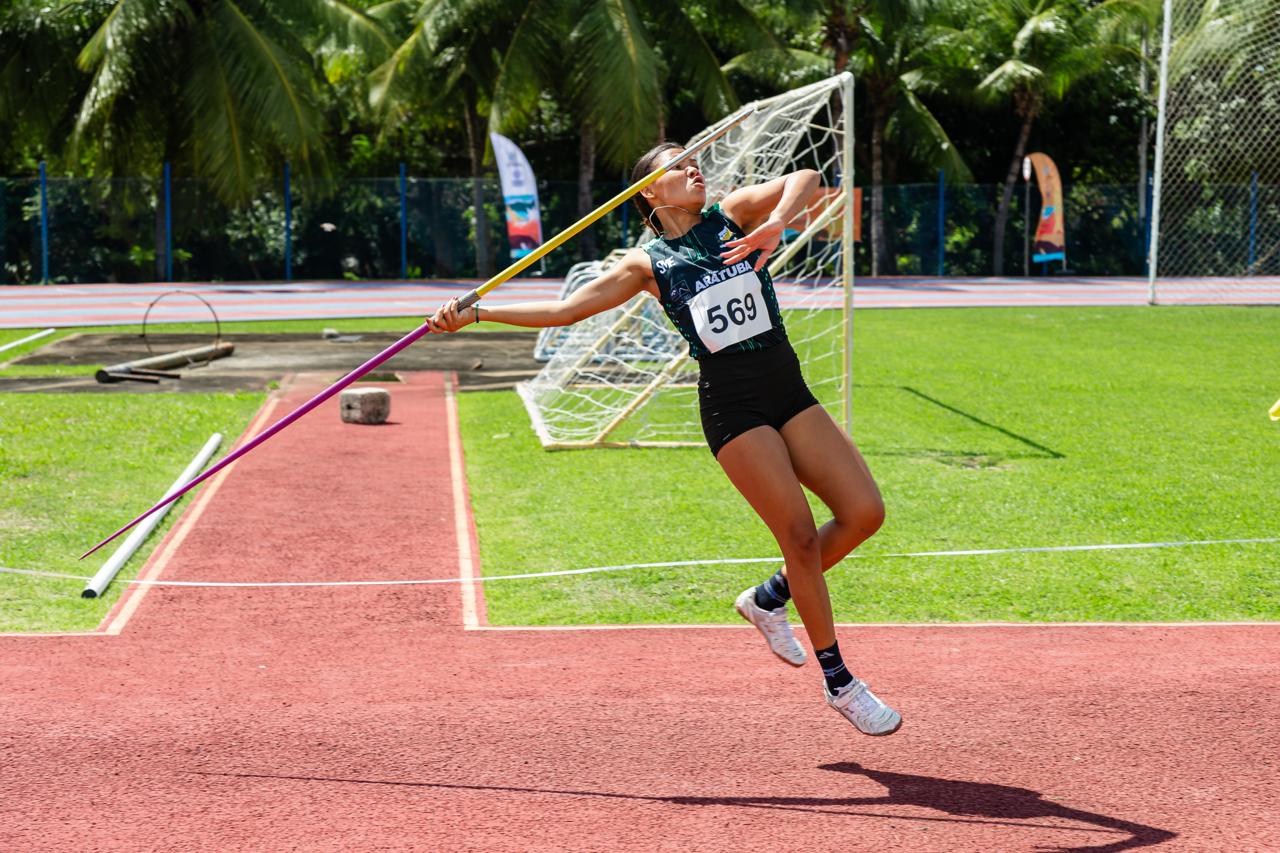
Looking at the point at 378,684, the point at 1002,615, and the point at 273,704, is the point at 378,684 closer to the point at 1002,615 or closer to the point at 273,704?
the point at 273,704

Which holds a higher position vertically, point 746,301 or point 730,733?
point 746,301

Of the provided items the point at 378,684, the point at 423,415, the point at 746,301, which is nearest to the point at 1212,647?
the point at 746,301

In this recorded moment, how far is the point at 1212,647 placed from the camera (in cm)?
638

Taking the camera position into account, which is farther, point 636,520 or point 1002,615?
point 636,520

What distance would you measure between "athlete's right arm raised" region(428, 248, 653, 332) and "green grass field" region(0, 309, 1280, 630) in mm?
2145

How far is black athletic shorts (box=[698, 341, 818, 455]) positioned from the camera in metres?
5.20

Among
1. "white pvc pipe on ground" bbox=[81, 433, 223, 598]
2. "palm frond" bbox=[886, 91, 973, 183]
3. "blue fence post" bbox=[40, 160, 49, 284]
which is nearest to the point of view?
"white pvc pipe on ground" bbox=[81, 433, 223, 598]

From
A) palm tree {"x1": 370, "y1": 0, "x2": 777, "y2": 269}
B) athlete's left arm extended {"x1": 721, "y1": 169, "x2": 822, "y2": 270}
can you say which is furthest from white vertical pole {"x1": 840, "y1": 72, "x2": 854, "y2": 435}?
palm tree {"x1": 370, "y1": 0, "x2": 777, "y2": 269}

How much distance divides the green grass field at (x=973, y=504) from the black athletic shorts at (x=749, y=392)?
200 centimetres

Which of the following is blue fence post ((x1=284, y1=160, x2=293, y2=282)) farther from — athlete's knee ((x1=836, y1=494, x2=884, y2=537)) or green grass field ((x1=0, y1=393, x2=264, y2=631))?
athlete's knee ((x1=836, y1=494, x2=884, y2=537))

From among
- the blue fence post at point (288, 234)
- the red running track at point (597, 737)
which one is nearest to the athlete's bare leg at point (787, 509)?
the red running track at point (597, 737)

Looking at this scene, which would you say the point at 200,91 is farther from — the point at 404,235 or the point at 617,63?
the point at 617,63

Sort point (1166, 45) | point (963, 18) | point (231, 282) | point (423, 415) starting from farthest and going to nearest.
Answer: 1. point (963, 18)
2. point (231, 282)
3. point (1166, 45)
4. point (423, 415)

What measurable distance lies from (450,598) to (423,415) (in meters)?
6.73
